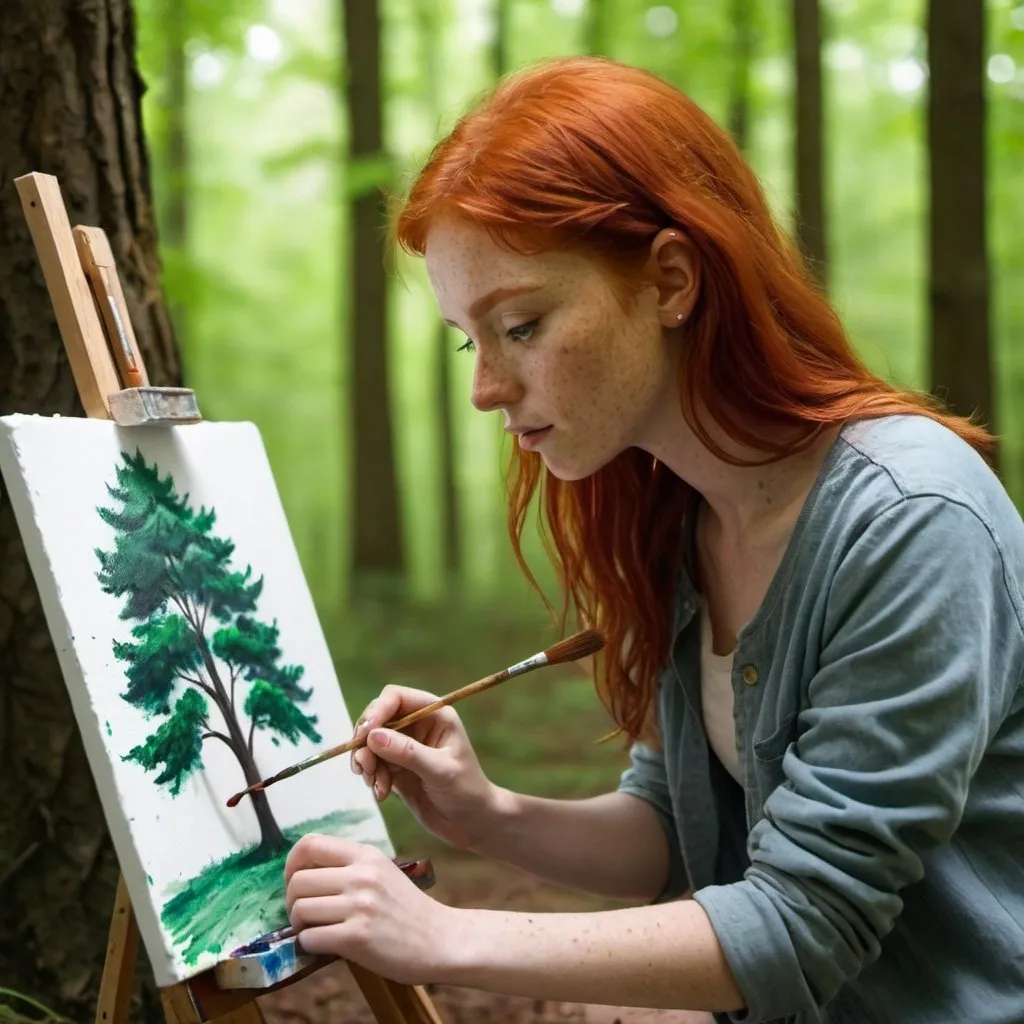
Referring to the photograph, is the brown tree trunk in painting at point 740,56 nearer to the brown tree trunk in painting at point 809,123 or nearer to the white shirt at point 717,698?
the brown tree trunk in painting at point 809,123

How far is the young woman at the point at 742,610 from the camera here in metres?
Answer: 1.12

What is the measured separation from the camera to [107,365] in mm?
1437

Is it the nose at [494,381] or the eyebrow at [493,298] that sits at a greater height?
the eyebrow at [493,298]

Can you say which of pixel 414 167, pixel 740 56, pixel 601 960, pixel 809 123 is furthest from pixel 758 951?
pixel 740 56

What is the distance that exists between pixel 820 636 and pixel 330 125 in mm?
11608

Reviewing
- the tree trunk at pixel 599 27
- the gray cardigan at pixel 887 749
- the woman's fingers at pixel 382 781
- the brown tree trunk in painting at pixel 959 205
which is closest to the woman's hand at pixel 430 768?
the woman's fingers at pixel 382 781

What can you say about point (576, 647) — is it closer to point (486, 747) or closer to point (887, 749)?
point (887, 749)

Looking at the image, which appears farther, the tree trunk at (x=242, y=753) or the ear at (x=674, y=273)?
the tree trunk at (x=242, y=753)

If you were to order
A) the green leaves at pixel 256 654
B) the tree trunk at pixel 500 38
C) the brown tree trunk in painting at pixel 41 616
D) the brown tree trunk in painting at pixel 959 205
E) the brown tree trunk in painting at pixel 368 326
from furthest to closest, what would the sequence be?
the tree trunk at pixel 500 38 → the brown tree trunk in painting at pixel 368 326 → the brown tree trunk in painting at pixel 959 205 → the brown tree trunk in painting at pixel 41 616 → the green leaves at pixel 256 654

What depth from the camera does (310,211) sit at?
38.2ft

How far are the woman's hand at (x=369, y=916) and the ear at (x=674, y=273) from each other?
633 millimetres

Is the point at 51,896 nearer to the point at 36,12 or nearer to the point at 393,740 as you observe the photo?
the point at 393,740

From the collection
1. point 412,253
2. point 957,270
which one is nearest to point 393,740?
point 412,253

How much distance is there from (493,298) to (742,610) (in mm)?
503
